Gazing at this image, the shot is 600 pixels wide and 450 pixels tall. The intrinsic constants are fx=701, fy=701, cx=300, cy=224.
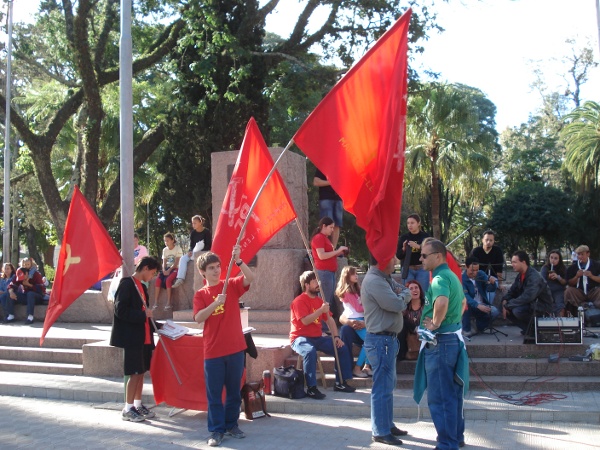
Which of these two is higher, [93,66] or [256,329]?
[93,66]

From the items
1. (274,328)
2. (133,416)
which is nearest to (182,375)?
(133,416)

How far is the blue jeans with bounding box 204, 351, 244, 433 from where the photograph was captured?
7.11m

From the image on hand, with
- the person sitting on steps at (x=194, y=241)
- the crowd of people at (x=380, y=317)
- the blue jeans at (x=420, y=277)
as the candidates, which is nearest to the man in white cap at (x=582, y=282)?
the crowd of people at (x=380, y=317)

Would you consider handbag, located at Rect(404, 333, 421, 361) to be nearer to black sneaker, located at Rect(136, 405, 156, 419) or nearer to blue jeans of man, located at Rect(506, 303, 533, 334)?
blue jeans of man, located at Rect(506, 303, 533, 334)

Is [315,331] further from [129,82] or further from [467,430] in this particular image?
[129,82]

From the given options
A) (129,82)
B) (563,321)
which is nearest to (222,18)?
(129,82)

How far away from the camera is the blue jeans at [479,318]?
34.7ft

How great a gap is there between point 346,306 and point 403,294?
273cm

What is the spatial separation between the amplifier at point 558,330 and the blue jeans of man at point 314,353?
8.87 feet

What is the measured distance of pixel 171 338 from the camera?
852 cm

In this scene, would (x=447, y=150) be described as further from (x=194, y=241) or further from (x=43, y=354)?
(x=43, y=354)

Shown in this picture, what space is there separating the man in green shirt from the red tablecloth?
310cm

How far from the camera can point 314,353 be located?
885 cm

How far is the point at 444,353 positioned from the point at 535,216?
31615 mm
